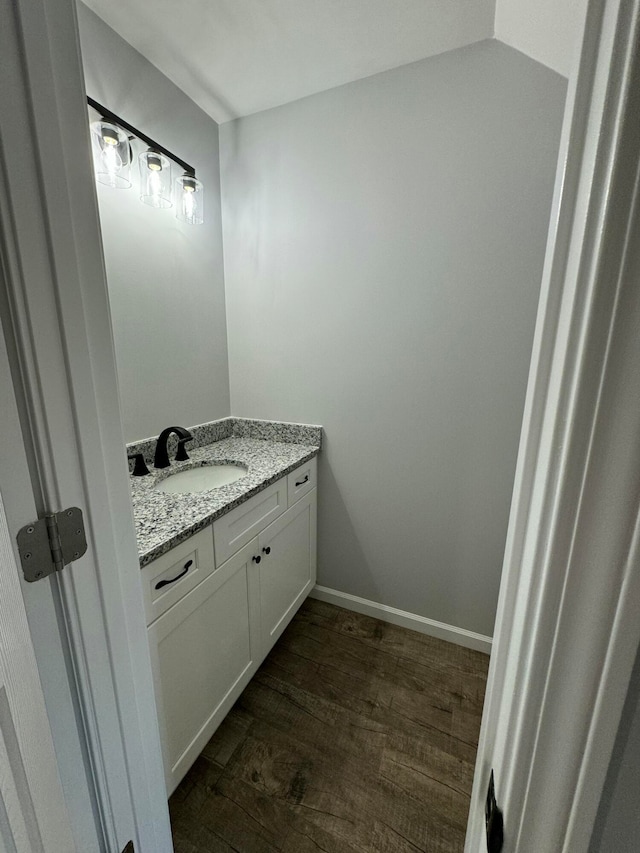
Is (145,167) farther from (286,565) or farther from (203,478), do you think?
(286,565)

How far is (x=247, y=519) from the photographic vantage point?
122 cm

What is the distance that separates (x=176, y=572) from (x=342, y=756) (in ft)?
3.09

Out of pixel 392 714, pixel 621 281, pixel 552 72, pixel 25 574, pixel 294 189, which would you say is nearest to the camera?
pixel 621 281

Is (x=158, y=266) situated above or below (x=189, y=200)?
below

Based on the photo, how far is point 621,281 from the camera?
0.23 meters

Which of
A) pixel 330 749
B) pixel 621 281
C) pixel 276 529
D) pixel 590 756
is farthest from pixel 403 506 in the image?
pixel 621 281

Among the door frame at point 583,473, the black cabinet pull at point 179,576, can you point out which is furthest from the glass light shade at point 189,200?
the door frame at point 583,473

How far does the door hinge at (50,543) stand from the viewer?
0.48 m

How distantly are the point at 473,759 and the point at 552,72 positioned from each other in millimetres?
2435

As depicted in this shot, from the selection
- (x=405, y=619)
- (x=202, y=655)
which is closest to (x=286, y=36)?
(x=202, y=655)

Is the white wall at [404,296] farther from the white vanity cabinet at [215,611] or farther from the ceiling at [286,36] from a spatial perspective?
the white vanity cabinet at [215,611]

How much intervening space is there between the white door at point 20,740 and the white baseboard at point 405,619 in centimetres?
147

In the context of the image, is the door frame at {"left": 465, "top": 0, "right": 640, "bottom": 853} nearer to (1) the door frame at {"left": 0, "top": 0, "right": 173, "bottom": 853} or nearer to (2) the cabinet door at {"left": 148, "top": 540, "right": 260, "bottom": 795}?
(1) the door frame at {"left": 0, "top": 0, "right": 173, "bottom": 853}

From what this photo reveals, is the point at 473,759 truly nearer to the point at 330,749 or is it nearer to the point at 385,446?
the point at 330,749
